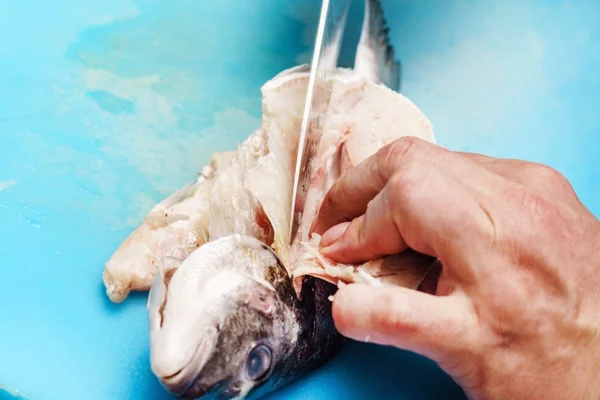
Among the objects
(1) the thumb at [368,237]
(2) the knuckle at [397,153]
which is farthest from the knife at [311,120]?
(2) the knuckle at [397,153]

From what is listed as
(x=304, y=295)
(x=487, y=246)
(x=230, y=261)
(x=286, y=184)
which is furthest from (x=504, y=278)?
(x=286, y=184)

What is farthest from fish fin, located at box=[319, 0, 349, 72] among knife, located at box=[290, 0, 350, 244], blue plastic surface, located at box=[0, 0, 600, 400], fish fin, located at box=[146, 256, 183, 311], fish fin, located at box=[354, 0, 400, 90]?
fish fin, located at box=[146, 256, 183, 311]

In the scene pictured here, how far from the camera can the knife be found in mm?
1712

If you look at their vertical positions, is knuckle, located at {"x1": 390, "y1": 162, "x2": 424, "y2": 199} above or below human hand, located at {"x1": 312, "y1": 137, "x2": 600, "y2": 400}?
above

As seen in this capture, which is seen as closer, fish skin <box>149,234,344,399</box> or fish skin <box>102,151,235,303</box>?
fish skin <box>149,234,344,399</box>

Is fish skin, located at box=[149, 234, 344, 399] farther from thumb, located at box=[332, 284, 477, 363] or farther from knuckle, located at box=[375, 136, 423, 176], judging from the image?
knuckle, located at box=[375, 136, 423, 176]

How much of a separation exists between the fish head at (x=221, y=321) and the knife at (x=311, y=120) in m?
0.35

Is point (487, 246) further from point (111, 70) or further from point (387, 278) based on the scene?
point (111, 70)

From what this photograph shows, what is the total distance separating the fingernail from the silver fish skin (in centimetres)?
7

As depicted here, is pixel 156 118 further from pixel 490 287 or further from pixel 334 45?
pixel 490 287

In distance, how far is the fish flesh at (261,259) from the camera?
4.44 feet

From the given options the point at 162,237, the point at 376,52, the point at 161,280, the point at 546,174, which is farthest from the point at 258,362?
the point at 376,52

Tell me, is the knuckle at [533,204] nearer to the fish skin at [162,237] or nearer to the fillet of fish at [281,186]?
the fillet of fish at [281,186]

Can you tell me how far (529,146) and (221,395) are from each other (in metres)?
1.94
